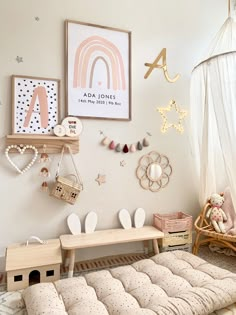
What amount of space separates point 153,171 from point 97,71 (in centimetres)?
105

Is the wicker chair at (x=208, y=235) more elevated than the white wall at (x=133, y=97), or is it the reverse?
the white wall at (x=133, y=97)

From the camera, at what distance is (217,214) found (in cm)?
225

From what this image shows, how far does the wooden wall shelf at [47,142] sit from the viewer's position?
6.37 ft

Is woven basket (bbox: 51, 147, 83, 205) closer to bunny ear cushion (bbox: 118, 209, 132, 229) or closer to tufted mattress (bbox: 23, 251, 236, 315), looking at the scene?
bunny ear cushion (bbox: 118, 209, 132, 229)

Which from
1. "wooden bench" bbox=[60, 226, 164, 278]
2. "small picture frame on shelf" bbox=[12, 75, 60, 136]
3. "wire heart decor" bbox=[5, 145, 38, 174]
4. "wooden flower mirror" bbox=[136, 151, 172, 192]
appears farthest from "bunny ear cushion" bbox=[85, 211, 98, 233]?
"small picture frame on shelf" bbox=[12, 75, 60, 136]

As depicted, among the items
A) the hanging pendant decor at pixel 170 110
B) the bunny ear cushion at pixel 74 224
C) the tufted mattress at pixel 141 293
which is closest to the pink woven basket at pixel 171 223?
the tufted mattress at pixel 141 293

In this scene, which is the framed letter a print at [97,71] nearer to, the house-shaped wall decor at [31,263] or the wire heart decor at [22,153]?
the wire heart decor at [22,153]

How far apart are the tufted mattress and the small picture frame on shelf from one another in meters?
1.17

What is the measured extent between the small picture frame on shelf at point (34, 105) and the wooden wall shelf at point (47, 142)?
67mm

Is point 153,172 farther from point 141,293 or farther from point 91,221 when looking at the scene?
point 141,293

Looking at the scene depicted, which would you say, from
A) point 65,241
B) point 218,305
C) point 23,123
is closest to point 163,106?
point 23,123

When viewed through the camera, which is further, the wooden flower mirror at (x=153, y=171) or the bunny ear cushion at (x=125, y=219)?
the wooden flower mirror at (x=153, y=171)

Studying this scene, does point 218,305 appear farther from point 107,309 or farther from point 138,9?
point 138,9

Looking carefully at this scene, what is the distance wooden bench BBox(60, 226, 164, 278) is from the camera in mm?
1881
